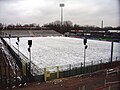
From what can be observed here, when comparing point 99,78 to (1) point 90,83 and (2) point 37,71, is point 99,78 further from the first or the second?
(2) point 37,71

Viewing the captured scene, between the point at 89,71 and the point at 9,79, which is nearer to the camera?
the point at 9,79

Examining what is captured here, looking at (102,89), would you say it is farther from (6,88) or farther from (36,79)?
(6,88)

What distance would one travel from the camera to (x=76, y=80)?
3.16 meters

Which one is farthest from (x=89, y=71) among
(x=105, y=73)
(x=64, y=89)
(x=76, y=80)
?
(x=64, y=89)

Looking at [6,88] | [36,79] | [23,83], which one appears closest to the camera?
[6,88]

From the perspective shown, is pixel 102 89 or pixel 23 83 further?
pixel 23 83

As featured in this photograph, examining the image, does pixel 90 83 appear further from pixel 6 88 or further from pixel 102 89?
pixel 6 88

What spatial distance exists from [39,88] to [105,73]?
1494 mm

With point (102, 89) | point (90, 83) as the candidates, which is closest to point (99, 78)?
point (90, 83)

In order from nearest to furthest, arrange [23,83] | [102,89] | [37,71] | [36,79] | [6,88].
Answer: [102,89], [6,88], [23,83], [36,79], [37,71]

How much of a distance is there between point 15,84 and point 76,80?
110 cm

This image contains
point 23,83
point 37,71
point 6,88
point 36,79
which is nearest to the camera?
point 6,88

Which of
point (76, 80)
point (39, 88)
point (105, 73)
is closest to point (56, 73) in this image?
point (76, 80)

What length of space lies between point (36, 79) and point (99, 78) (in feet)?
3.88
